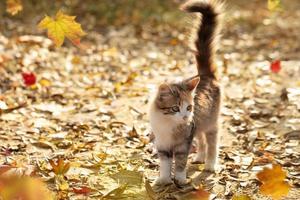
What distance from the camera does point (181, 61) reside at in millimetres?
8594

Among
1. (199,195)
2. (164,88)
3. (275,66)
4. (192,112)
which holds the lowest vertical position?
(199,195)

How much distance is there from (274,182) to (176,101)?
0.88 m

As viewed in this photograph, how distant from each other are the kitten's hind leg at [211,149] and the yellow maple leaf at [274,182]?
74cm

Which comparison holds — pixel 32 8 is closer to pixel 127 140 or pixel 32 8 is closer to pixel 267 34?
pixel 267 34

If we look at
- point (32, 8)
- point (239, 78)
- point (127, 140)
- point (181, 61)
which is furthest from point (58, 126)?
point (32, 8)

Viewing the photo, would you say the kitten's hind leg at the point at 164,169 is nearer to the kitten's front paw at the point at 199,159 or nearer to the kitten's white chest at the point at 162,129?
the kitten's white chest at the point at 162,129

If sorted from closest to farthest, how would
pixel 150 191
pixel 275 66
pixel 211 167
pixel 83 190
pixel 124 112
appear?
pixel 83 190, pixel 150 191, pixel 211 167, pixel 124 112, pixel 275 66

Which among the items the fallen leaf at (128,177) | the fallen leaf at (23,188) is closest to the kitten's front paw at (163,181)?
the fallen leaf at (128,177)

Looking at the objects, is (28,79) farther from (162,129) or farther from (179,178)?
(179,178)

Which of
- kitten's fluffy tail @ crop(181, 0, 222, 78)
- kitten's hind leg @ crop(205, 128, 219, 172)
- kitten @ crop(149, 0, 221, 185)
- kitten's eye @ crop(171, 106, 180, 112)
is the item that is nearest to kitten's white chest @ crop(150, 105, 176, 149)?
kitten @ crop(149, 0, 221, 185)

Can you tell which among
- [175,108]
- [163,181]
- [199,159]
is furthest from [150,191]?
[199,159]

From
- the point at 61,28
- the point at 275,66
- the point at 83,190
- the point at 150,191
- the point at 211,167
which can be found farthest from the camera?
the point at 275,66

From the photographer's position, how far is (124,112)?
5777 millimetres

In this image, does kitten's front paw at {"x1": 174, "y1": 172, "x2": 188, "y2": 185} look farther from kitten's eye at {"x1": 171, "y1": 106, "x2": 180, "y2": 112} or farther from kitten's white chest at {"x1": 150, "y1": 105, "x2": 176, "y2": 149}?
kitten's eye at {"x1": 171, "y1": 106, "x2": 180, "y2": 112}
